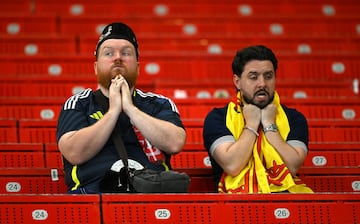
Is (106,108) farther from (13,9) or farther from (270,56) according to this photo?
(13,9)

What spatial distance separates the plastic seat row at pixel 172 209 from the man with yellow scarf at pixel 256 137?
316mm

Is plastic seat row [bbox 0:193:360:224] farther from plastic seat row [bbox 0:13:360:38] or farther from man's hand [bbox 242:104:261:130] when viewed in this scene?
plastic seat row [bbox 0:13:360:38]

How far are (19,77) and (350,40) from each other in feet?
7.74

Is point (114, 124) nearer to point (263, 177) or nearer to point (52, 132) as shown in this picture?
point (263, 177)

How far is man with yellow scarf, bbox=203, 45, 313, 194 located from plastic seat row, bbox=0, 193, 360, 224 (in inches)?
12.4

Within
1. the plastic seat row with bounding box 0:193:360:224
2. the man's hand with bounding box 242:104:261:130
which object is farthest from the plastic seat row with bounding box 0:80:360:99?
the plastic seat row with bounding box 0:193:360:224

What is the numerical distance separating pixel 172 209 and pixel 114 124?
0.46 meters

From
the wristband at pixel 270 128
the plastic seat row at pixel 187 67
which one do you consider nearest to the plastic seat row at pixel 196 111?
the plastic seat row at pixel 187 67

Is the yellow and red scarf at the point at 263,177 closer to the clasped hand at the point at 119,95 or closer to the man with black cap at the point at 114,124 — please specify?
the man with black cap at the point at 114,124

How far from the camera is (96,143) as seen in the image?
13.8ft

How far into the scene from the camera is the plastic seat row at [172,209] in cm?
399

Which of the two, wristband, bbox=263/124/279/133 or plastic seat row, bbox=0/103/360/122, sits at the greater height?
plastic seat row, bbox=0/103/360/122

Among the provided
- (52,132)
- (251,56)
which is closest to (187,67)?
(52,132)

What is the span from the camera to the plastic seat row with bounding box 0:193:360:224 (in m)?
3.99
